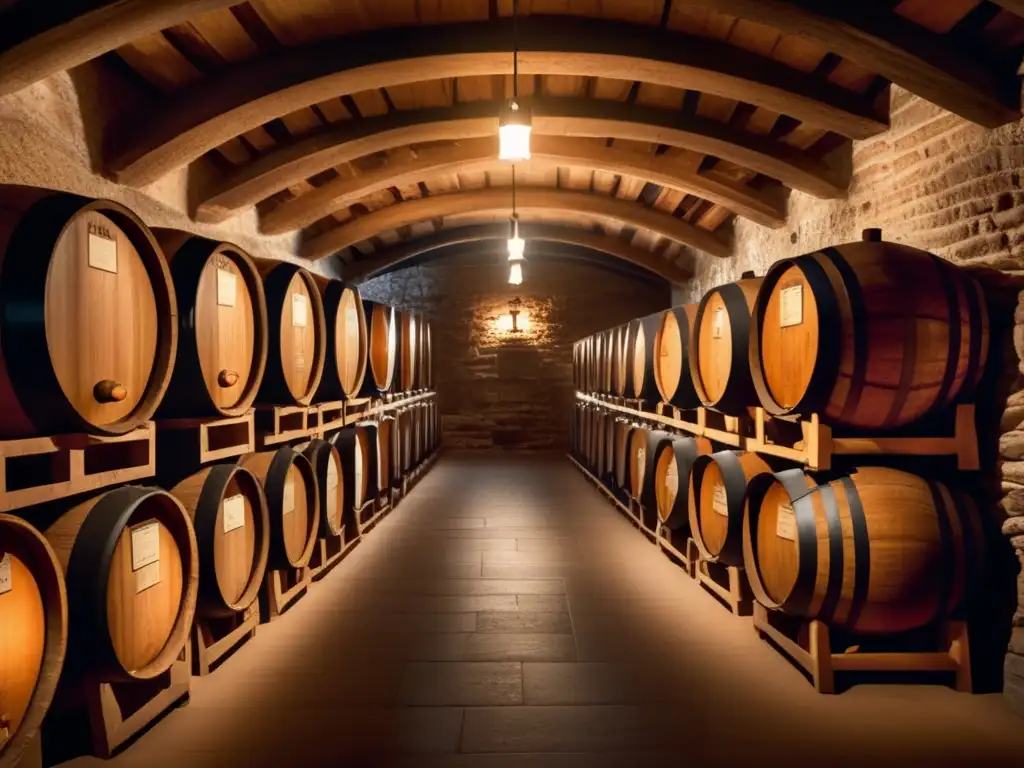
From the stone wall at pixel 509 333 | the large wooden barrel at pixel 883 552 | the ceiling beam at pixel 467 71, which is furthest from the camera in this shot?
the stone wall at pixel 509 333

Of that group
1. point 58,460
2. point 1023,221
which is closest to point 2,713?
point 58,460

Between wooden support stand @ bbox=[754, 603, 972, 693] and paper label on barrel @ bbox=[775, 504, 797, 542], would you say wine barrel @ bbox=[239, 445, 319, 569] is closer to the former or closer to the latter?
paper label on barrel @ bbox=[775, 504, 797, 542]

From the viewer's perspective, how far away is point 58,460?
2076 millimetres

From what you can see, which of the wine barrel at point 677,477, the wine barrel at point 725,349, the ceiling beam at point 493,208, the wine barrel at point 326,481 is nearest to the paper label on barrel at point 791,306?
the wine barrel at point 725,349

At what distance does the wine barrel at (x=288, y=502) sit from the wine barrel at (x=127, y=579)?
870mm

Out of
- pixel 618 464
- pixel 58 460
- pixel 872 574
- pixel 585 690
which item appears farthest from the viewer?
pixel 618 464

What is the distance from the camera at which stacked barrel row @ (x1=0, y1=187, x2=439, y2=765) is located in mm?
1802

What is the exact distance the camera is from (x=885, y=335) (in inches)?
99.9

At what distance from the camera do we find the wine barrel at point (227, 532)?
2729 millimetres

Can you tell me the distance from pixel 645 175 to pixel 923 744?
4.90 m

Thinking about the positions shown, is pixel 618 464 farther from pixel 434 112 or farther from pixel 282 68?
pixel 282 68

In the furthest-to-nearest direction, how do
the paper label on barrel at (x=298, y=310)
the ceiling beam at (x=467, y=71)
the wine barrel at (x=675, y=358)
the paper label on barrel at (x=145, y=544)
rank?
1. the wine barrel at (x=675, y=358)
2. the ceiling beam at (x=467, y=71)
3. the paper label on barrel at (x=298, y=310)
4. the paper label on barrel at (x=145, y=544)

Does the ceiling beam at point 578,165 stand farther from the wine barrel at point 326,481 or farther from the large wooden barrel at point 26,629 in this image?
the large wooden barrel at point 26,629

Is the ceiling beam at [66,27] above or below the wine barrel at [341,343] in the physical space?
above
